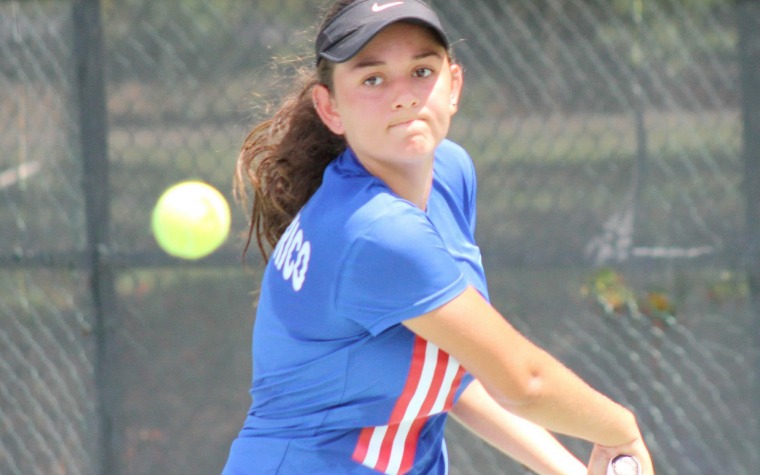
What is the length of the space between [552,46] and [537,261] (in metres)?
0.74

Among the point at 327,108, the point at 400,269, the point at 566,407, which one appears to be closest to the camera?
the point at 400,269

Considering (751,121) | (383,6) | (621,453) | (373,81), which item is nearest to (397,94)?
(373,81)

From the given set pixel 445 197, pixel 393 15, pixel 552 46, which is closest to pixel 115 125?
pixel 552 46

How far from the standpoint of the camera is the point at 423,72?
1.96 m

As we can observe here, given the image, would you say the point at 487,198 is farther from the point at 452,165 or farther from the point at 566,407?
the point at 566,407

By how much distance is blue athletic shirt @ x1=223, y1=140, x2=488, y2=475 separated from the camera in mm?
1819

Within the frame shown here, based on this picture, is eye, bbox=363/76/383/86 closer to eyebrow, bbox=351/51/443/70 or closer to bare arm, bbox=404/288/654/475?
eyebrow, bbox=351/51/443/70

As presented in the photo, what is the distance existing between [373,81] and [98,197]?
2030mm

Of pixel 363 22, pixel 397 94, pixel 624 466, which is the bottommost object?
pixel 624 466

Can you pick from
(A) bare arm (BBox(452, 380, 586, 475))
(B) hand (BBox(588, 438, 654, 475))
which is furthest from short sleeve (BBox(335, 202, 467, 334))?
(A) bare arm (BBox(452, 380, 586, 475))

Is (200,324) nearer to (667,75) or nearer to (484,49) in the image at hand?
(484,49)

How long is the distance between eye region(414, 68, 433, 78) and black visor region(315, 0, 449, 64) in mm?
61

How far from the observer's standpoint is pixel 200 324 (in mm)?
3756

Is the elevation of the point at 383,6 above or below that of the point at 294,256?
above
